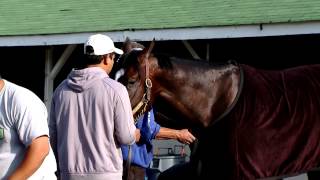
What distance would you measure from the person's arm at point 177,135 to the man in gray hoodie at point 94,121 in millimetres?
547

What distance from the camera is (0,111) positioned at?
334 cm

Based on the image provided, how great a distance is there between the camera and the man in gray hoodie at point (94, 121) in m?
3.74

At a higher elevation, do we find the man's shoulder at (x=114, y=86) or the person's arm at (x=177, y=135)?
the man's shoulder at (x=114, y=86)

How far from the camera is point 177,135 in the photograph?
4375 mm

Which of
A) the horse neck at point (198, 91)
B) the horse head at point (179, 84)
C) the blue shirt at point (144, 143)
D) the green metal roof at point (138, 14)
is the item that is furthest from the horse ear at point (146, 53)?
the green metal roof at point (138, 14)

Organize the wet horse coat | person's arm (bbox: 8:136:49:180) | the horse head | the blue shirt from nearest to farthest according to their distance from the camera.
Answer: person's arm (bbox: 8:136:49:180) < the wet horse coat < the horse head < the blue shirt

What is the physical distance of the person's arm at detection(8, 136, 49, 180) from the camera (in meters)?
3.24

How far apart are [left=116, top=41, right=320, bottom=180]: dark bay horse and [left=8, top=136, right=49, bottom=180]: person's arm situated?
102cm

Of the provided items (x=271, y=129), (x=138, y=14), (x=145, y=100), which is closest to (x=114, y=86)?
(x=145, y=100)

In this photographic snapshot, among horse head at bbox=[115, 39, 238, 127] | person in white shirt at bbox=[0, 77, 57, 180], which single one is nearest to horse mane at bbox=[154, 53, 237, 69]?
horse head at bbox=[115, 39, 238, 127]

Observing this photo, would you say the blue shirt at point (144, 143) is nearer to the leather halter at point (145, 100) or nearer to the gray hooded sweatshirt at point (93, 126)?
the leather halter at point (145, 100)

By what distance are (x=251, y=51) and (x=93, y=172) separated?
591 centimetres

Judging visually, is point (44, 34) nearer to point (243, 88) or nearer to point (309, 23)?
point (309, 23)

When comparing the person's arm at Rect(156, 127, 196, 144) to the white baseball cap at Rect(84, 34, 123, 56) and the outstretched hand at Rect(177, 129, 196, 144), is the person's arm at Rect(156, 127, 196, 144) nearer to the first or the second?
the outstretched hand at Rect(177, 129, 196, 144)
